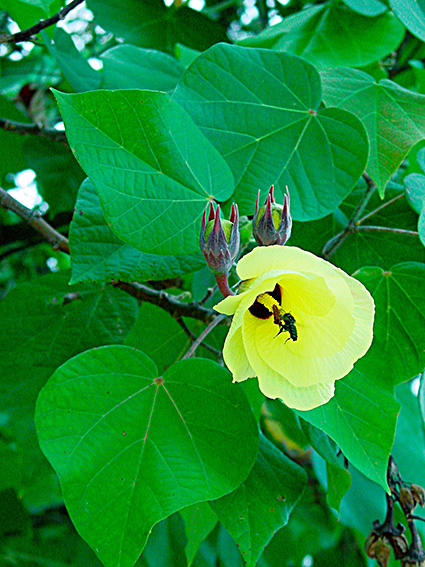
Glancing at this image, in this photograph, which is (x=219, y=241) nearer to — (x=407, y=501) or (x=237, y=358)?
(x=237, y=358)

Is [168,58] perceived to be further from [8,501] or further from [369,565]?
[8,501]

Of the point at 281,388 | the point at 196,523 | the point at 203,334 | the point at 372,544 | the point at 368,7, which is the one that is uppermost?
the point at 368,7

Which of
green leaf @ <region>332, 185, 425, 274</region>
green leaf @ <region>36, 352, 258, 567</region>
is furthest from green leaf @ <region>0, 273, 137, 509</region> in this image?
green leaf @ <region>332, 185, 425, 274</region>

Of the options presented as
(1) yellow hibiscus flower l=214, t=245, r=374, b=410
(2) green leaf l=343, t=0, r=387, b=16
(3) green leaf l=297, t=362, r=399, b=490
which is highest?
(2) green leaf l=343, t=0, r=387, b=16

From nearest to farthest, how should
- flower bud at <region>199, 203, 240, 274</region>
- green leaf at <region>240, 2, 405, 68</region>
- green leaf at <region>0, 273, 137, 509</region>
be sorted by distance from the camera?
flower bud at <region>199, 203, 240, 274</region>
green leaf at <region>0, 273, 137, 509</region>
green leaf at <region>240, 2, 405, 68</region>

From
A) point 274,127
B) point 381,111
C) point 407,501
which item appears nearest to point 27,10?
point 274,127

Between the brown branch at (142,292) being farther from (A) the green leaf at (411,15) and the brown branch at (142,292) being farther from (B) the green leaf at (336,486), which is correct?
(A) the green leaf at (411,15)

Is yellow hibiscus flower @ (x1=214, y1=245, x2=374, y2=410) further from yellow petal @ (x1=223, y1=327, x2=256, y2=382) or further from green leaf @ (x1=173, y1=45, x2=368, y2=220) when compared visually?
green leaf @ (x1=173, y1=45, x2=368, y2=220)
